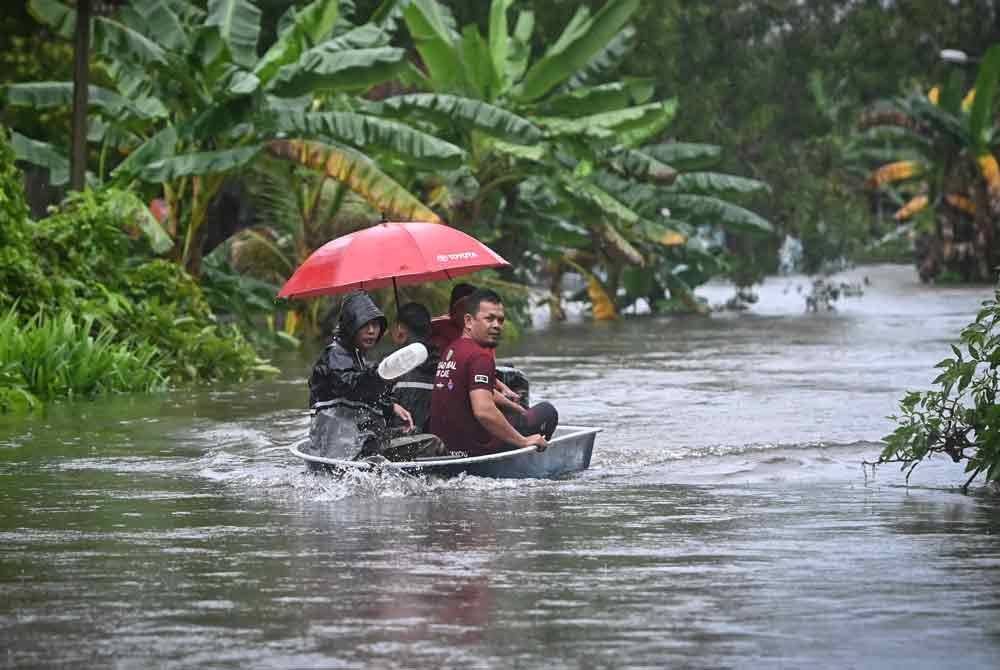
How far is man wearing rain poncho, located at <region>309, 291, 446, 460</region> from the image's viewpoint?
13.3m

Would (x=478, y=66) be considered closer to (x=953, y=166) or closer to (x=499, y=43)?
(x=499, y=43)

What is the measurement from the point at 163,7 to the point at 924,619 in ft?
64.9

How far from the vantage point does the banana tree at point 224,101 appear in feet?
83.1

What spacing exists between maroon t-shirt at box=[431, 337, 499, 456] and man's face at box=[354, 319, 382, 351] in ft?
1.56

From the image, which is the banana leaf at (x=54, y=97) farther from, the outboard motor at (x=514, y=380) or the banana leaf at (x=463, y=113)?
the outboard motor at (x=514, y=380)

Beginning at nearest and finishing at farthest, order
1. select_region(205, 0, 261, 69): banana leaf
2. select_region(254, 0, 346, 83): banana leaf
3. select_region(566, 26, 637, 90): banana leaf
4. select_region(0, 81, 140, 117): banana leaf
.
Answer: select_region(254, 0, 346, 83): banana leaf < select_region(0, 81, 140, 117): banana leaf < select_region(205, 0, 261, 69): banana leaf < select_region(566, 26, 637, 90): banana leaf

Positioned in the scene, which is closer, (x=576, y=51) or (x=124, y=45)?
(x=124, y=45)

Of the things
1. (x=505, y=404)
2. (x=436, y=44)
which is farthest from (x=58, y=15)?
(x=505, y=404)

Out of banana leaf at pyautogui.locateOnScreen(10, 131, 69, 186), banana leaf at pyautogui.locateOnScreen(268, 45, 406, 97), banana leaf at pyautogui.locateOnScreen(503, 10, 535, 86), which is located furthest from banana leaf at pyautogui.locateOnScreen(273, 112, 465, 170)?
banana leaf at pyautogui.locateOnScreen(503, 10, 535, 86)

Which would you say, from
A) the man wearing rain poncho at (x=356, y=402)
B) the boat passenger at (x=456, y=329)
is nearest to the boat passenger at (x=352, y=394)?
the man wearing rain poncho at (x=356, y=402)

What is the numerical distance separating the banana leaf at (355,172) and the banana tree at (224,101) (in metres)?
0.01

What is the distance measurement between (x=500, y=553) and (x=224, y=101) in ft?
51.8

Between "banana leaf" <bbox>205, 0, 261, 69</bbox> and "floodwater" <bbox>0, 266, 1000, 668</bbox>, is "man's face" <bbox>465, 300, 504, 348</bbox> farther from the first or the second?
"banana leaf" <bbox>205, 0, 261, 69</bbox>

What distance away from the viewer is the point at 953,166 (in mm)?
59219
